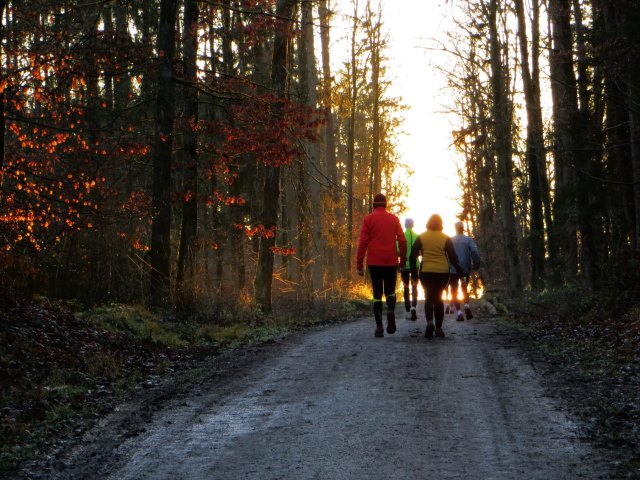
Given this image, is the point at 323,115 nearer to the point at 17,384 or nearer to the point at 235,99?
the point at 235,99

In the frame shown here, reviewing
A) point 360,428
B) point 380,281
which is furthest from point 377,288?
point 360,428

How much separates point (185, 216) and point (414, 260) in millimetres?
7927

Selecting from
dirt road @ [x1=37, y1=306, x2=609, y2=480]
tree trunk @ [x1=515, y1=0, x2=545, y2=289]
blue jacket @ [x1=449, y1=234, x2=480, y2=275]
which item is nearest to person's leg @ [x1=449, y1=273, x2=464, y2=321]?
blue jacket @ [x1=449, y1=234, x2=480, y2=275]

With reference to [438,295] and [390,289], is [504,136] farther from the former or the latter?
[390,289]

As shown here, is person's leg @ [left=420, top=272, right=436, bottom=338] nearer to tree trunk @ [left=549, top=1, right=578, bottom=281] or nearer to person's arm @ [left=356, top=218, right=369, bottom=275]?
person's arm @ [left=356, top=218, right=369, bottom=275]

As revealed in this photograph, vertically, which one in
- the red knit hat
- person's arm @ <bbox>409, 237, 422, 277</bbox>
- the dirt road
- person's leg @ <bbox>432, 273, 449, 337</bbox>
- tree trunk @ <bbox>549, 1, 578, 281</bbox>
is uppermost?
tree trunk @ <bbox>549, 1, 578, 281</bbox>

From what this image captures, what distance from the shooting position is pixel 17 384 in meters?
8.95

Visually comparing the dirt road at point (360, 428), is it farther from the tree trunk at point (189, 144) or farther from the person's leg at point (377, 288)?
the tree trunk at point (189, 144)

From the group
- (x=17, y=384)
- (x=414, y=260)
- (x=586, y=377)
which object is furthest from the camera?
(x=414, y=260)

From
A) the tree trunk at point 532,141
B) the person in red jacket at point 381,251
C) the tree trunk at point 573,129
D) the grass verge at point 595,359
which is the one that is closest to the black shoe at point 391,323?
the person in red jacket at point 381,251

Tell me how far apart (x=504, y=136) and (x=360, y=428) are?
24.1 meters

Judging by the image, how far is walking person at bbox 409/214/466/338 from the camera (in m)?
14.4

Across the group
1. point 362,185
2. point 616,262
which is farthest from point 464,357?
point 362,185

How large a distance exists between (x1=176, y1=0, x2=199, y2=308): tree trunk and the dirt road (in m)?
7.85
